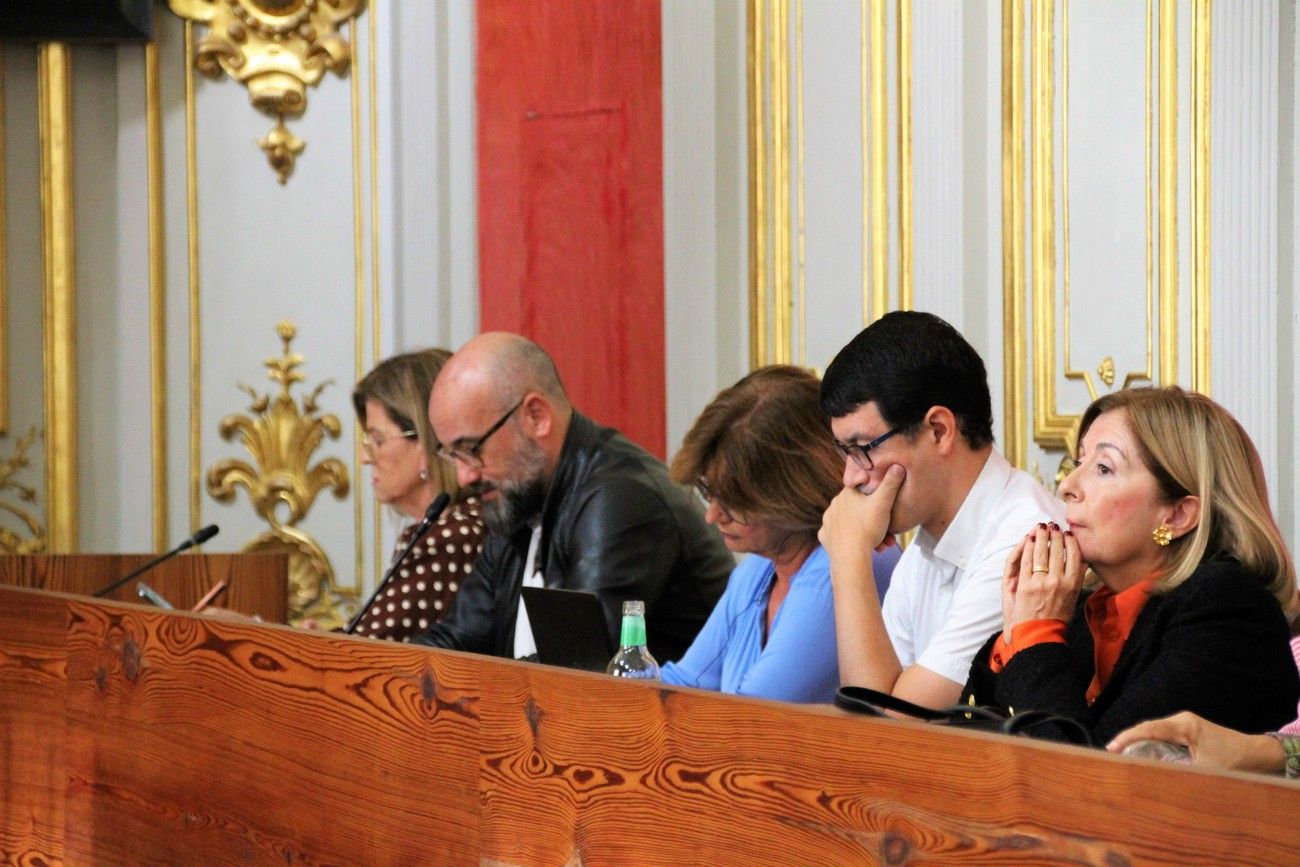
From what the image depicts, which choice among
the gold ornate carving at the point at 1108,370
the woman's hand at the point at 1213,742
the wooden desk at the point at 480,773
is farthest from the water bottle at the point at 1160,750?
the gold ornate carving at the point at 1108,370

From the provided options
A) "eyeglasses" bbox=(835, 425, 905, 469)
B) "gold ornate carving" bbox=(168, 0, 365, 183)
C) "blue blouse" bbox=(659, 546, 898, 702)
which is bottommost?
"blue blouse" bbox=(659, 546, 898, 702)

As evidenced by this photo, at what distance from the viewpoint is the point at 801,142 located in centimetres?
472

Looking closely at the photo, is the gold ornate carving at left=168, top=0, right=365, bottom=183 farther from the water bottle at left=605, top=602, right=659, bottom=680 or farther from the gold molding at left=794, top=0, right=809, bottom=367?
the water bottle at left=605, top=602, right=659, bottom=680

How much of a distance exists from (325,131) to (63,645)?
8.58 ft

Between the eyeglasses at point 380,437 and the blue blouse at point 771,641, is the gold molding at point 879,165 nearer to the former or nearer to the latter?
→ the eyeglasses at point 380,437

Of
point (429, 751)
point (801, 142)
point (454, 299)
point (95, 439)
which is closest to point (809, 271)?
point (801, 142)

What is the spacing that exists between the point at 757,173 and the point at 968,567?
2574 mm

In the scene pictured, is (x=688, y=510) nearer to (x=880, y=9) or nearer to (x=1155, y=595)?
(x=1155, y=595)

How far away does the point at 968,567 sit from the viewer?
2.41 metres

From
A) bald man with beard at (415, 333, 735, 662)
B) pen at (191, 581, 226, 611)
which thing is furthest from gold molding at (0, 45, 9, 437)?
bald man with beard at (415, 333, 735, 662)

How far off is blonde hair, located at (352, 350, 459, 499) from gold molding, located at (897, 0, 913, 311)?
1.26m

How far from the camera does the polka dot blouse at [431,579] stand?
3619mm

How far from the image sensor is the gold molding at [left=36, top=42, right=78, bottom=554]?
16.4 ft

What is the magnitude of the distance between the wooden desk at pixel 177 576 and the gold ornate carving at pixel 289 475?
707mm
